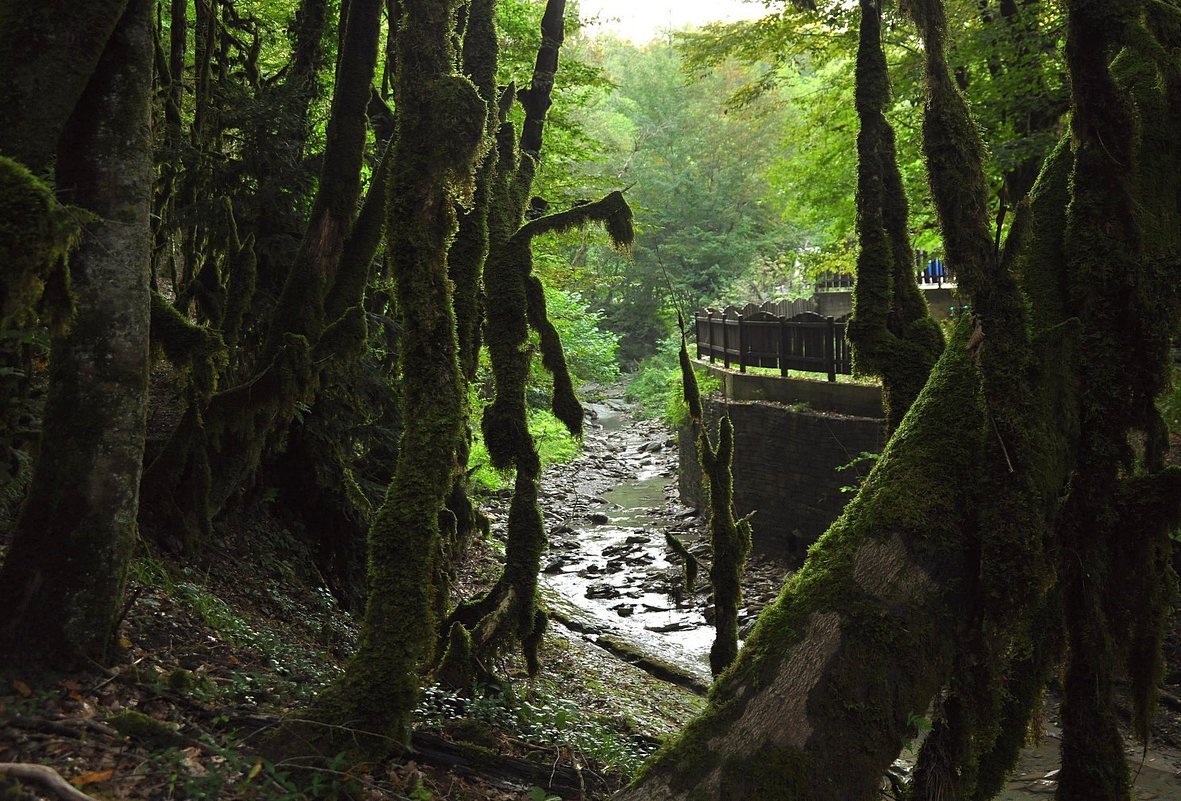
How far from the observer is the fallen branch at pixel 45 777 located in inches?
106

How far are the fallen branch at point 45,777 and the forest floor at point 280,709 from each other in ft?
0.05

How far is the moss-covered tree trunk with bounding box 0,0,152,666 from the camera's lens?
3.76 m

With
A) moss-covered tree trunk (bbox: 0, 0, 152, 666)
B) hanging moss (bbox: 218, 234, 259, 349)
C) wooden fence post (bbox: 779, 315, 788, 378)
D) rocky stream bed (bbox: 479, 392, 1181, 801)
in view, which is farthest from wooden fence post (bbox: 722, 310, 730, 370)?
moss-covered tree trunk (bbox: 0, 0, 152, 666)

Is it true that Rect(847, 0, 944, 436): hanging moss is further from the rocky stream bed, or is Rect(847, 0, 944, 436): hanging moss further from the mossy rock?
the mossy rock

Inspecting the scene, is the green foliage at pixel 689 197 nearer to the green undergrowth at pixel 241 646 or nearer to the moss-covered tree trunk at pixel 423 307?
the green undergrowth at pixel 241 646

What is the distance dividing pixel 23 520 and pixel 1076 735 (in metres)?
4.97

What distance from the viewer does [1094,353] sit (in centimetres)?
400

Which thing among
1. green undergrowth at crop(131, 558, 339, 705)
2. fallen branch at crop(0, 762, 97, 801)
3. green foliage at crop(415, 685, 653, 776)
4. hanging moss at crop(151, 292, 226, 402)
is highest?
hanging moss at crop(151, 292, 226, 402)

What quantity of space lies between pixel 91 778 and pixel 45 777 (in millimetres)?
411

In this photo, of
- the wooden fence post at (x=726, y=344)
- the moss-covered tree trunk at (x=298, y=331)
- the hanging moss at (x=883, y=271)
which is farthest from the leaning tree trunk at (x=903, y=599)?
the wooden fence post at (x=726, y=344)

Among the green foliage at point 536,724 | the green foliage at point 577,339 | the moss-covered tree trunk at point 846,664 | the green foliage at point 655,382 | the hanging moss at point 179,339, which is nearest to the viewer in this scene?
the moss-covered tree trunk at point 846,664

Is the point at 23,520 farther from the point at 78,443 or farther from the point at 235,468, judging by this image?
the point at 235,468

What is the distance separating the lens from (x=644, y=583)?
586 inches

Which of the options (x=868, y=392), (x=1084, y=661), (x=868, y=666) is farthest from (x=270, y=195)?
(x=868, y=392)
